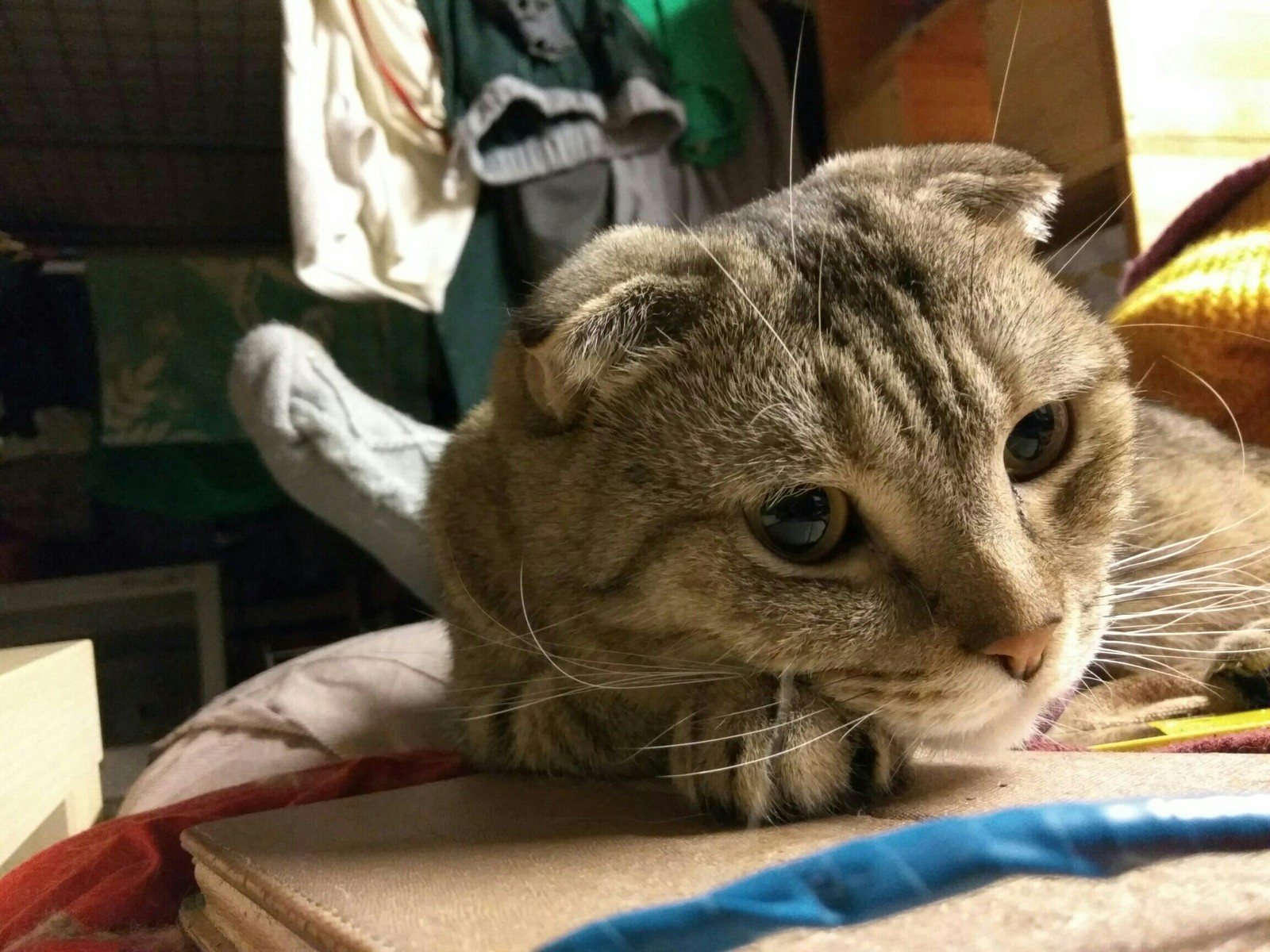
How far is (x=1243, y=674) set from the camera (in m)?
0.93

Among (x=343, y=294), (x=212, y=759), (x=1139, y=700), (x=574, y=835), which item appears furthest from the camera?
(x=343, y=294)

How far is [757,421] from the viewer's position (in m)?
0.75

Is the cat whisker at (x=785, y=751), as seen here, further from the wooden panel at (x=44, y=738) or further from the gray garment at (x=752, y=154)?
the gray garment at (x=752, y=154)

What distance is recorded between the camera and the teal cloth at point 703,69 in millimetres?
2309

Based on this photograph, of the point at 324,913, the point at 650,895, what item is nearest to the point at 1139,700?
the point at 650,895

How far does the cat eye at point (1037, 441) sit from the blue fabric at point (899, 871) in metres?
0.50

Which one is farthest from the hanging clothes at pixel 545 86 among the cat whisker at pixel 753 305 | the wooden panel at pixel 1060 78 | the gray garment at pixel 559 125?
the cat whisker at pixel 753 305

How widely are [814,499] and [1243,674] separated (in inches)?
21.4

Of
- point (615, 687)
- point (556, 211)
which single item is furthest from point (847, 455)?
point (556, 211)

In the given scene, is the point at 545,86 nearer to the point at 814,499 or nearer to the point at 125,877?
the point at 814,499

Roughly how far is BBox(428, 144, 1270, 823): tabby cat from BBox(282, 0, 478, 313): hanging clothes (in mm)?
1246

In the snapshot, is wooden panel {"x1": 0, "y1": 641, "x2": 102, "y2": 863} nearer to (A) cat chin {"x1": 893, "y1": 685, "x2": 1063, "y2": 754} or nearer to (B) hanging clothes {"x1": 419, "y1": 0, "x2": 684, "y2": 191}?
(A) cat chin {"x1": 893, "y1": 685, "x2": 1063, "y2": 754}

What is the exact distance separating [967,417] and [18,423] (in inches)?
103

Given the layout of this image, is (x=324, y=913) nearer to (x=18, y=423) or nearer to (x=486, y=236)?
(x=486, y=236)
